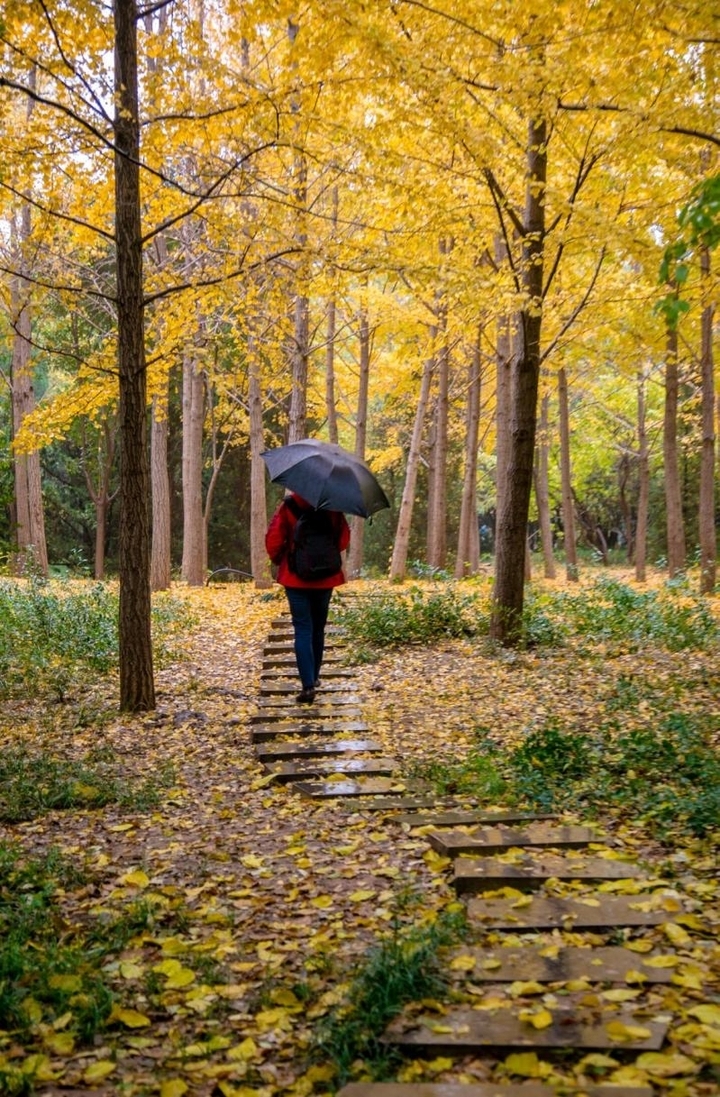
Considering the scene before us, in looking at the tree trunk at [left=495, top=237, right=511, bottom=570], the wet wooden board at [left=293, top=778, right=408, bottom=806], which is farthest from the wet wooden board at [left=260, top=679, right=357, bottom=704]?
the tree trunk at [left=495, top=237, right=511, bottom=570]

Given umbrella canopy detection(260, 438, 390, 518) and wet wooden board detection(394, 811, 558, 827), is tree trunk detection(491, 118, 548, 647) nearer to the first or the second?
umbrella canopy detection(260, 438, 390, 518)

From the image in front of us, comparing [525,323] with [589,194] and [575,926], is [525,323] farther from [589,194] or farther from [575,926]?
[575,926]

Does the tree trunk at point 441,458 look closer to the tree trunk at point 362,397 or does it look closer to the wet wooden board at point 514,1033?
the tree trunk at point 362,397

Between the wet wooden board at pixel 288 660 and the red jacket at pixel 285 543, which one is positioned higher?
the red jacket at pixel 285 543

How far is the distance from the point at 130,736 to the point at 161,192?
15.9ft

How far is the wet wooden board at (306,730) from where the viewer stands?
6406mm

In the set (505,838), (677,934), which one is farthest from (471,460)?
(677,934)

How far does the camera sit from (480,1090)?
2359mm

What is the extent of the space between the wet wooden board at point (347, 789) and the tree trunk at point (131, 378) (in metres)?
2.27

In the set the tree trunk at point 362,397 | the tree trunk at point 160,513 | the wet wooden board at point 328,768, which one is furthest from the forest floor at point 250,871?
the tree trunk at point 362,397

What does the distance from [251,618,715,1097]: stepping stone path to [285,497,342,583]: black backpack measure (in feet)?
5.54

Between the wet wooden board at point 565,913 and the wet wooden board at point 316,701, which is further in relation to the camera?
the wet wooden board at point 316,701

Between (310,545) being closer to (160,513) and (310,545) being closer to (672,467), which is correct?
(160,513)

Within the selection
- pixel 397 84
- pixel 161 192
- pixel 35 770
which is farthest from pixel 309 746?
pixel 397 84
